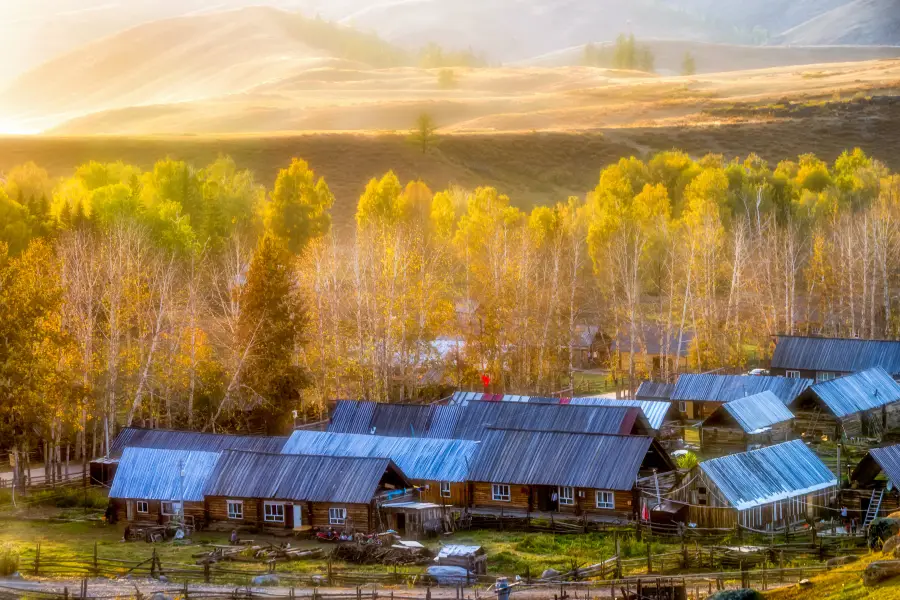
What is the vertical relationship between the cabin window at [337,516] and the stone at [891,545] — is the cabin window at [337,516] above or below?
below

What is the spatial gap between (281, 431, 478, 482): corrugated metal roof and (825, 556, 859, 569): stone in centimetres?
1647

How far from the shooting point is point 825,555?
126 feet

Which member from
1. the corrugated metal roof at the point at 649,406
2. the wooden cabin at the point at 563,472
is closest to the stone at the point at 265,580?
the wooden cabin at the point at 563,472

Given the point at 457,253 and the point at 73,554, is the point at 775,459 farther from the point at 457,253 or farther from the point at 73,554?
the point at 457,253

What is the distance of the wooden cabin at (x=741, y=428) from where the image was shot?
58.0m

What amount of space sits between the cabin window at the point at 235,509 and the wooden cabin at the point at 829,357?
3503 centimetres

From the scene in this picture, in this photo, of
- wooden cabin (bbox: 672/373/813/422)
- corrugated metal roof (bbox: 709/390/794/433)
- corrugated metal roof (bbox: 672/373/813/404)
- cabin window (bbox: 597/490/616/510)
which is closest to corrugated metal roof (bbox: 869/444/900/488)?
cabin window (bbox: 597/490/616/510)

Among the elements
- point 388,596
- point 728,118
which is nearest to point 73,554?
point 388,596

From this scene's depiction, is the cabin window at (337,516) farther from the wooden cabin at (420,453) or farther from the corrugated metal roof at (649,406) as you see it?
the corrugated metal roof at (649,406)

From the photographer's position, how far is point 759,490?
4406 cm

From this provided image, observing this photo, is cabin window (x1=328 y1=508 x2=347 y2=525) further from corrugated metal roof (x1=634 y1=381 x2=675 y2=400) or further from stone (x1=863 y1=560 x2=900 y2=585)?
corrugated metal roof (x1=634 y1=381 x2=675 y2=400)

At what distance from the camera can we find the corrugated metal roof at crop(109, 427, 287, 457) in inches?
2032

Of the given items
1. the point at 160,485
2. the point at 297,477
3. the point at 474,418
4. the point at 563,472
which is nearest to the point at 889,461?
the point at 563,472

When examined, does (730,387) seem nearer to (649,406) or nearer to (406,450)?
(649,406)
